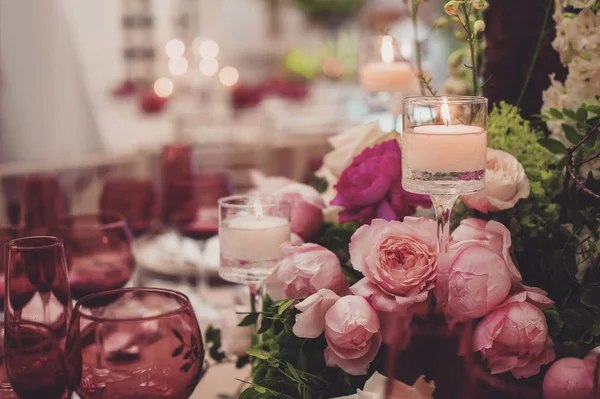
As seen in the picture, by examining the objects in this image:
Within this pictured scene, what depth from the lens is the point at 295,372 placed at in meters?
0.69

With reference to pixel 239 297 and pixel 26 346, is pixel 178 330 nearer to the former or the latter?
pixel 26 346

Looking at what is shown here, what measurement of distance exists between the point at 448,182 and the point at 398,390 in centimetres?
21

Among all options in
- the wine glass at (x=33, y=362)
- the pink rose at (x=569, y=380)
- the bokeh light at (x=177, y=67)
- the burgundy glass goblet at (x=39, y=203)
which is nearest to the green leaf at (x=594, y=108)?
the pink rose at (x=569, y=380)

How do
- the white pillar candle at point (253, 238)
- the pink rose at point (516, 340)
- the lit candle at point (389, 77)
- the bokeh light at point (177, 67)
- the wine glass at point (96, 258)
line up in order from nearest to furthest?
1. the pink rose at point (516, 340)
2. the white pillar candle at point (253, 238)
3. the wine glass at point (96, 258)
4. the lit candle at point (389, 77)
5. the bokeh light at point (177, 67)

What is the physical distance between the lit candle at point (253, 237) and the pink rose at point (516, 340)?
287 millimetres

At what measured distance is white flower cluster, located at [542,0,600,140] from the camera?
802 mm

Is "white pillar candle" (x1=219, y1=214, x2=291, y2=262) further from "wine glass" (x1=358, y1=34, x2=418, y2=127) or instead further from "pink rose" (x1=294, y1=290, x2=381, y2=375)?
"wine glass" (x1=358, y1=34, x2=418, y2=127)

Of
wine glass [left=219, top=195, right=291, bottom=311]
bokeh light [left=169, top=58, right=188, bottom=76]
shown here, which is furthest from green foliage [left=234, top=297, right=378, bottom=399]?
bokeh light [left=169, top=58, right=188, bottom=76]

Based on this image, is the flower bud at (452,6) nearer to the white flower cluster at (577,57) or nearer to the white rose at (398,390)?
the white flower cluster at (577,57)

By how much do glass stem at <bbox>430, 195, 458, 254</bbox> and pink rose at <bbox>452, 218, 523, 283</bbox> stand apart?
47 millimetres

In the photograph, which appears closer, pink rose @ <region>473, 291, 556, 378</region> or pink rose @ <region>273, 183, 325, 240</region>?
pink rose @ <region>473, 291, 556, 378</region>

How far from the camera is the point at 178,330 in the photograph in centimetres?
65

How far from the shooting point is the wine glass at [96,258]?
986mm

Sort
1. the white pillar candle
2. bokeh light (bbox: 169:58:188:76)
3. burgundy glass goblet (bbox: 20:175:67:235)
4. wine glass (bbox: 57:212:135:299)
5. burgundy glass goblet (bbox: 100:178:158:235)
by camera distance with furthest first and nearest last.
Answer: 1. bokeh light (bbox: 169:58:188:76)
2. burgundy glass goblet (bbox: 100:178:158:235)
3. burgundy glass goblet (bbox: 20:175:67:235)
4. wine glass (bbox: 57:212:135:299)
5. the white pillar candle
